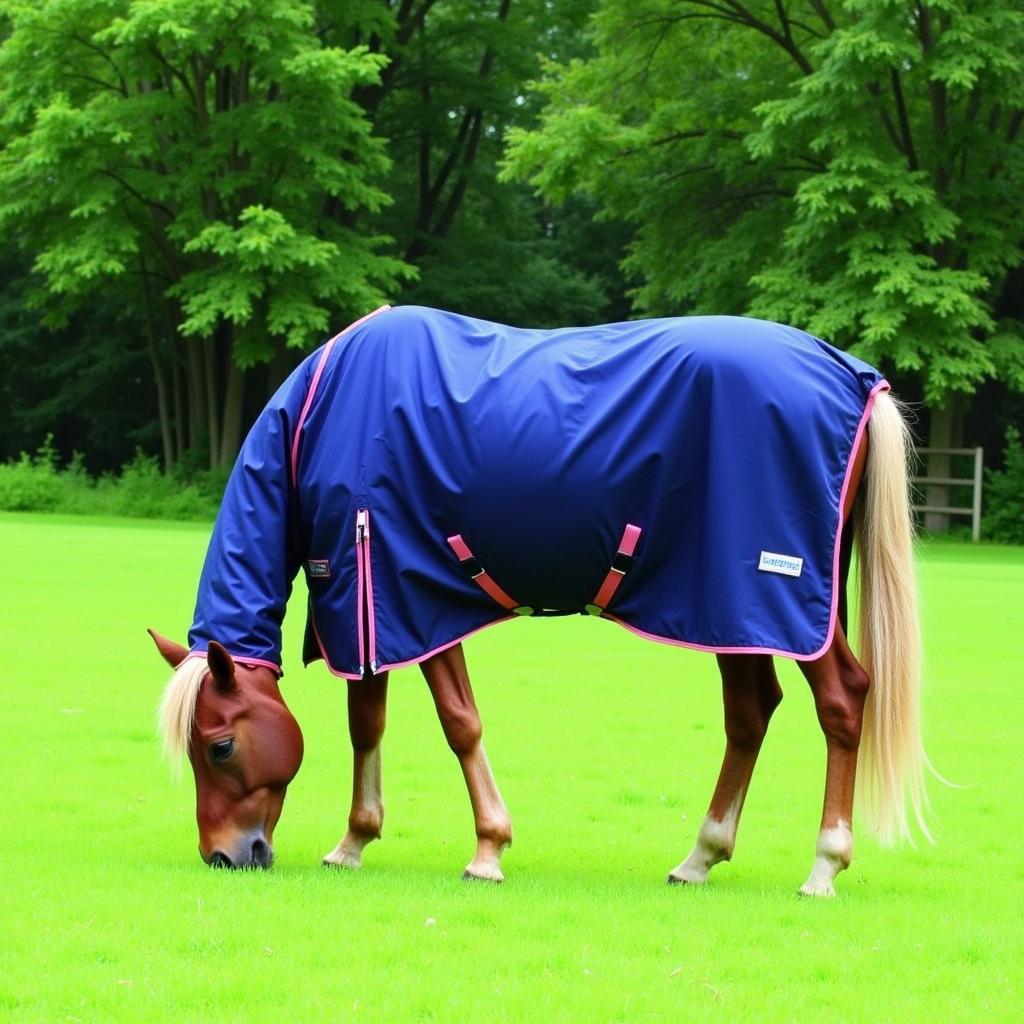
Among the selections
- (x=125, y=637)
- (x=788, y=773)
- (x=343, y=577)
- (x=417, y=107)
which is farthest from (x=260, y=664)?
(x=417, y=107)

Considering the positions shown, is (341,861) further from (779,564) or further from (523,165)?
(523,165)

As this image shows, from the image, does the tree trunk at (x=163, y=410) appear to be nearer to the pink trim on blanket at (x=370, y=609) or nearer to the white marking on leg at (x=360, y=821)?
→ the white marking on leg at (x=360, y=821)

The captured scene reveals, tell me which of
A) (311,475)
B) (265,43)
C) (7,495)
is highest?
(265,43)

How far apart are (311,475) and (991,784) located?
412 centimetres

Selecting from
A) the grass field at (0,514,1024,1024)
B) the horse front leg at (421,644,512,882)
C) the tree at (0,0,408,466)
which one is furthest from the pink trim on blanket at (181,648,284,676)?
the tree at (0,0,408,466)

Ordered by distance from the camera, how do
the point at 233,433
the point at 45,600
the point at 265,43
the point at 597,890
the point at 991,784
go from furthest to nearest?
the point at 233,433 → the point at 265,43 → the point at 45,600 → the point at 991,784 → the point at 597,890

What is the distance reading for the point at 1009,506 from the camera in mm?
32625

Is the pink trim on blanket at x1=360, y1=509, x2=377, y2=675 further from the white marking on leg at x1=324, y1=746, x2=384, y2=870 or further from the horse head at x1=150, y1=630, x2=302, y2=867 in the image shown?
the white marking on leg at x1=324, y1=746, x2=384, y2=870

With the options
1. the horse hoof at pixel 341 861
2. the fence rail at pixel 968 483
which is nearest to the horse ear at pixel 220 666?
the horse hoof at pixel 341 861

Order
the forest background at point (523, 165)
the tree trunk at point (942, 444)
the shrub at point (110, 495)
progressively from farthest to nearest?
the shrub at point (110, 495) → the tree trunk at point (942, 444) → the forest background at point (523, 165)

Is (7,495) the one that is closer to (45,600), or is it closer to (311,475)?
(45,600)

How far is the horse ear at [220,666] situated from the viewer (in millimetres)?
5203

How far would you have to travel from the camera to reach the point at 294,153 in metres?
33.8

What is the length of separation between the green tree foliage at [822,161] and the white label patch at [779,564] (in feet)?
78.0
